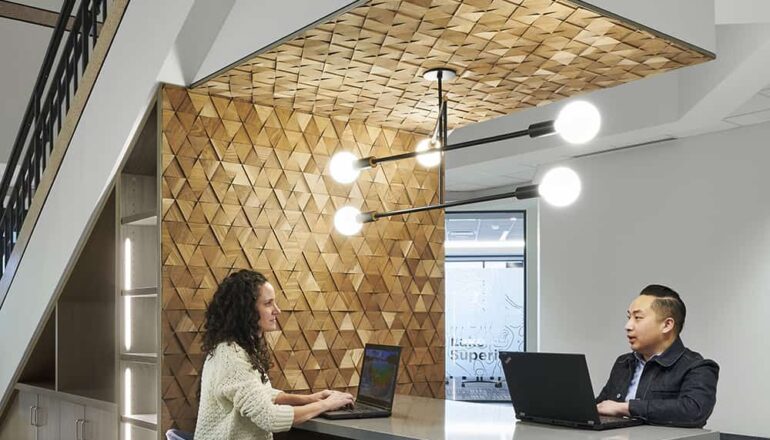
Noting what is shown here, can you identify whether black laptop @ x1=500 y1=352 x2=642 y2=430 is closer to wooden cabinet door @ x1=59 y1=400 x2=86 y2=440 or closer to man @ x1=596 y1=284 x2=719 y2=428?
man @ x1=596 y1=284 x2=719 y2=428

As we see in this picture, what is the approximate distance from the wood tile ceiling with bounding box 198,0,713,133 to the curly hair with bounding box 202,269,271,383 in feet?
3.07

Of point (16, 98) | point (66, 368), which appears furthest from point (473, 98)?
point (16, 98)

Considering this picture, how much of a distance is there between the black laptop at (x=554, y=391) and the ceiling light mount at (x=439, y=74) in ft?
4.13

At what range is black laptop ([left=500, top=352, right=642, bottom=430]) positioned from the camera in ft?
10.4

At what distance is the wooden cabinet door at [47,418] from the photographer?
512 centimetres

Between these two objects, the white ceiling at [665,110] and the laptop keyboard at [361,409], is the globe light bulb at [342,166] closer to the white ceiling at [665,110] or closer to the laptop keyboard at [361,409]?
the laptop keyboard at [361,409]

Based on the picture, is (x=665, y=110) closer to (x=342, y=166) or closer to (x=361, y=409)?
(x=342, y=166)

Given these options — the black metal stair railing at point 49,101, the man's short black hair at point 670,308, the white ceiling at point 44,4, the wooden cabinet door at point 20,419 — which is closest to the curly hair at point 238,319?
the man's short black hair at point 670,308

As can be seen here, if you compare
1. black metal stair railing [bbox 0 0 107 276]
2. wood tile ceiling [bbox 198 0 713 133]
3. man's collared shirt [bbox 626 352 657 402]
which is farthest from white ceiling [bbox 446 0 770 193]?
black metal stair railing [bbox 0 0 107 276]

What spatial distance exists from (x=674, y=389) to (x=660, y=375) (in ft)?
0.32

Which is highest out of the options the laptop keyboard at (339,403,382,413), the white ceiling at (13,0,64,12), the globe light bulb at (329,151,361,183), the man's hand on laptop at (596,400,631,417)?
the white ceiling at (13,0,64,12)

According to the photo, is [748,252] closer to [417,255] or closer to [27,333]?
[417,255]

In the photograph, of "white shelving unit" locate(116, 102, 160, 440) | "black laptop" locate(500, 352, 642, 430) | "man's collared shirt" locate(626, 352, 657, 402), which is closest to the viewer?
"black laptop" locate(500, 352, 642, 430)

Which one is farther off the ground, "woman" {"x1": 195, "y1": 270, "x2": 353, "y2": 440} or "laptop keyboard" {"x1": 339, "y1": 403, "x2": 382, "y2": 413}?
"woman" {"x1": 195, "y1": 270, "x2": 353, "y2": 440}
